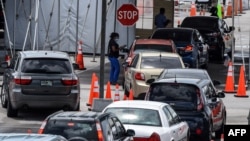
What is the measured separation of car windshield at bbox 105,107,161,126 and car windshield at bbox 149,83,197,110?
2.63 m

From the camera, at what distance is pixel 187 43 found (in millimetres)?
32000

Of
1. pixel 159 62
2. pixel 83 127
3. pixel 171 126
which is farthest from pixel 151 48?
pixel 83 127

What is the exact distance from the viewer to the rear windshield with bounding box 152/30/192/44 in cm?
3244

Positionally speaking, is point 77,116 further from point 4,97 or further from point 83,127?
point 4,97

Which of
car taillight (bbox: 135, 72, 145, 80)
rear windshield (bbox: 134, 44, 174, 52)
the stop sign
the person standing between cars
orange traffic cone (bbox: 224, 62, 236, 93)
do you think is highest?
the stop sign

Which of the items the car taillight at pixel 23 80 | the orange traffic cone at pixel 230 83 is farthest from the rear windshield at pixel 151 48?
the car taillight at pixel 23 80

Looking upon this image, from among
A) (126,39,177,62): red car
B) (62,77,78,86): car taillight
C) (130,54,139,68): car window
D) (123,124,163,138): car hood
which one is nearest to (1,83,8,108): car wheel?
(62,77,78,86): car taillight

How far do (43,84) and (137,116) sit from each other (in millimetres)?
6206

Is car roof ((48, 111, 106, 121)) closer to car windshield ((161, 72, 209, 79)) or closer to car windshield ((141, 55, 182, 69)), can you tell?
car windshield ((161, 72, 209, 79))

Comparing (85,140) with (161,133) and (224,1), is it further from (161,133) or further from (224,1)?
(224,1)

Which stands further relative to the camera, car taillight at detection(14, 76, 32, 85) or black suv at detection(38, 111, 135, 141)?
car taillight at detection(14, 76, 32, 85)

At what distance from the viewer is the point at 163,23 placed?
125 feet

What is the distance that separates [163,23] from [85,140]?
81.9ft

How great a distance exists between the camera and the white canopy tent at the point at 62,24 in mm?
37062
